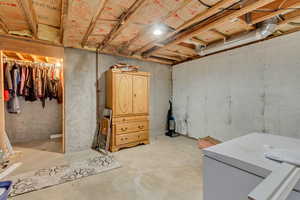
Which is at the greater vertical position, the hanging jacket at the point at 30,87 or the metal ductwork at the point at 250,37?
the metal ductwork at the point at 250,37

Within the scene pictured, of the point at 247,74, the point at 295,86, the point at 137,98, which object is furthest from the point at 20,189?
the point at 295,86

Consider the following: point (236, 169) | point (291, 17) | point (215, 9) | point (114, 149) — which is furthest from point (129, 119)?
point (291, 17)

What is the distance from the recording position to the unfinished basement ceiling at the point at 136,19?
176 centimetres

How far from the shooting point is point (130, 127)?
329 centimetres

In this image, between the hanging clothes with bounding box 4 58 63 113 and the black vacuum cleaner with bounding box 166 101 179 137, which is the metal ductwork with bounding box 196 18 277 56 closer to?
the black vacuum cleaner with bounding box 166 101 179 137

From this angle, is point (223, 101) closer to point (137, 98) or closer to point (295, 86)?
point (295, 86)

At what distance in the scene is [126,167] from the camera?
239cm

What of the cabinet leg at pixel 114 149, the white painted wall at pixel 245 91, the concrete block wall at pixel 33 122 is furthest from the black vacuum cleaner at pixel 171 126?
the concrete block wall at pixel 33 122

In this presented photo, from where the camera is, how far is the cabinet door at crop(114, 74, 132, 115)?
312 centimetres

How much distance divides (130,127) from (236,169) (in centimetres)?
274

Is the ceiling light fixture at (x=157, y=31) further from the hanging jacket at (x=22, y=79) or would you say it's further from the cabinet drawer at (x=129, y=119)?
the hanging jacket at (x=22, y=79)

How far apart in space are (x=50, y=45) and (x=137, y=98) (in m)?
2.15

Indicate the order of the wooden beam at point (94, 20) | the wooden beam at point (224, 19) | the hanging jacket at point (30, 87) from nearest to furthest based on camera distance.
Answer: the wooden beam at point (224, 19) < the wooden beam at point (94, 20) < the hanging jacket at point (30, 87)

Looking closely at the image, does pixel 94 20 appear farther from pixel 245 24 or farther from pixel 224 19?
pixel 245 24
